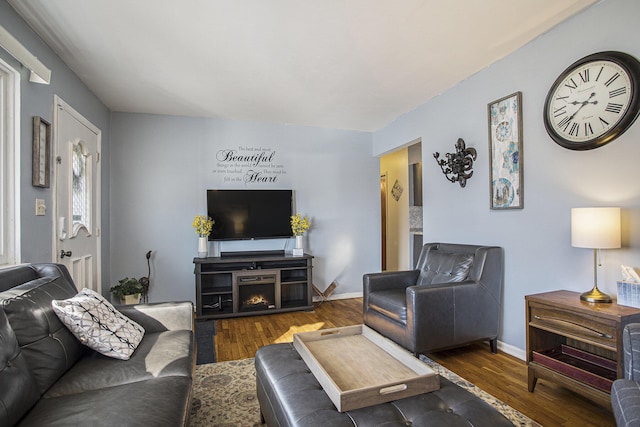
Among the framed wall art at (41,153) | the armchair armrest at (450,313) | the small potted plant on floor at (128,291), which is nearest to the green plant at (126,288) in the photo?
the small potted plant on floor at (128,291)

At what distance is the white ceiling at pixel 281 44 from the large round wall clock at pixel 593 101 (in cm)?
44

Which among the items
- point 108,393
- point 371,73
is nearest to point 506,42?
point 371,73

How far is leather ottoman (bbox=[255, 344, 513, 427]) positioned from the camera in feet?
3.83

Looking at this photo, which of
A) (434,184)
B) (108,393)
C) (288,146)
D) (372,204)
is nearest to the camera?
(108,393)

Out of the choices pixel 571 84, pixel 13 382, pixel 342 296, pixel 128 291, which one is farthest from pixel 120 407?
pixel 342 296

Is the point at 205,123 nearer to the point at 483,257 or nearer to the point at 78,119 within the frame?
the point at 78,119

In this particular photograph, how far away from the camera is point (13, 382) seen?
1122 millimetres

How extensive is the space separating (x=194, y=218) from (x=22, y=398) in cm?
324

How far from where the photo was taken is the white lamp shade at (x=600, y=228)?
189cm

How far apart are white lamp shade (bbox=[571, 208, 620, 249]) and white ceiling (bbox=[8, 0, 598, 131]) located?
1.39 meters

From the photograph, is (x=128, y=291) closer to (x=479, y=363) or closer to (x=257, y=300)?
(x=257, y=300)

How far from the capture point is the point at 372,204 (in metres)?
5.10

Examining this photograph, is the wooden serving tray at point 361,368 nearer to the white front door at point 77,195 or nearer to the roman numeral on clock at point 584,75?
the roman numeral on clock at point 584,75

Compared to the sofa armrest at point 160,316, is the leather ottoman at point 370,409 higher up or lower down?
lower down
